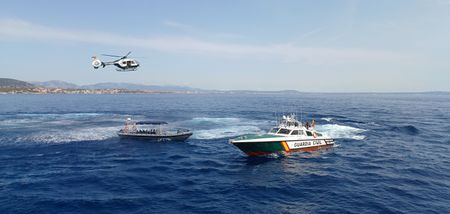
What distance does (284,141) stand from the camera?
135ft

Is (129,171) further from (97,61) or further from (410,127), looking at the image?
(410,127)

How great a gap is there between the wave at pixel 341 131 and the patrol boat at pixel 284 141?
11.4 meters

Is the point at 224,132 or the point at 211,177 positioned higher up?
the point at 224,132

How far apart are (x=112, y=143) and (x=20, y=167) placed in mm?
14867

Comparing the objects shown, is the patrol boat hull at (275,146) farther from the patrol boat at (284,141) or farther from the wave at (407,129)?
the wave at (407,129)

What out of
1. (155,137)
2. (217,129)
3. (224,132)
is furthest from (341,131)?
(155,137)

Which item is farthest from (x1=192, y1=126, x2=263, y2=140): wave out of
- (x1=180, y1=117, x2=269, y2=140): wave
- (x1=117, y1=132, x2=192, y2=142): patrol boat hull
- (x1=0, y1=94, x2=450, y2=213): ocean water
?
(x1=117, y1=132, x2=192, y2=142): patrol boat hull

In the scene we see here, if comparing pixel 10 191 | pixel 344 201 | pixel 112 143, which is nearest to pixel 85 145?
pixel 112 143

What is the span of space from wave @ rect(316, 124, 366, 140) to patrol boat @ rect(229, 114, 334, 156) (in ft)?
37.3

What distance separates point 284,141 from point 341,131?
86.1 feet

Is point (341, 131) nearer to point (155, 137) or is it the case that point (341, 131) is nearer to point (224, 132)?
point (224, 132)

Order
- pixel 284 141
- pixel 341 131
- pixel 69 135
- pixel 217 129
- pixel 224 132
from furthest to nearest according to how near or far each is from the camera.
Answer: pixel 217 129 < pixel 341 131 < pixel 224 132 < pixel 69 135 < pixel 284 141

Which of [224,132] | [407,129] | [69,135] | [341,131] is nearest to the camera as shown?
[69,135]

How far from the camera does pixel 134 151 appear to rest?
43906 millimetres
